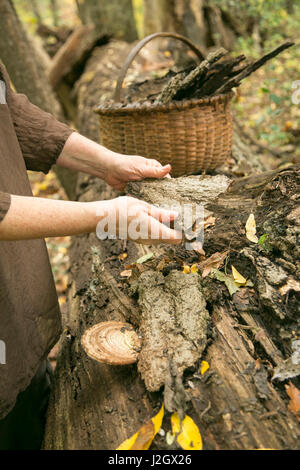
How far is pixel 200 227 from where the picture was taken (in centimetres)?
173

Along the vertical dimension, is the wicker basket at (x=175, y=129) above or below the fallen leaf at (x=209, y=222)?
above

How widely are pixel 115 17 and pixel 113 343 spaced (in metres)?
6.24

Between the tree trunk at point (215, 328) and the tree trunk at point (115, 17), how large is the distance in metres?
5.07

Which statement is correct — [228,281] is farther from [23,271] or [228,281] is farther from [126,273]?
[23,271]

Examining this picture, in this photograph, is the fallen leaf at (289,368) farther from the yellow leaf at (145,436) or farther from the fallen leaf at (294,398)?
the yellow leaf at (145,436)

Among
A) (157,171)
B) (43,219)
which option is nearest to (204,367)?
(43,219)

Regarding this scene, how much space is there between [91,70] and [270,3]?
2709 millimetres

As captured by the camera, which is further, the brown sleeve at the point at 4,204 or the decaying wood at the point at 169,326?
the decaying wood at the point at 169,326

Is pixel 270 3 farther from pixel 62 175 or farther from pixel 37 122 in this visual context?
pixel 37 122

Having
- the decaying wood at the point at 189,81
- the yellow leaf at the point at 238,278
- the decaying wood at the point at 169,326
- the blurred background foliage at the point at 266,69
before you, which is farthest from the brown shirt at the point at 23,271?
Result: the blurred background foliage at the point at 266,69

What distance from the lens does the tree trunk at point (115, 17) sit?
19.7 feet
